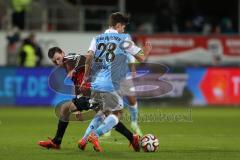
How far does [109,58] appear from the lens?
12492mm

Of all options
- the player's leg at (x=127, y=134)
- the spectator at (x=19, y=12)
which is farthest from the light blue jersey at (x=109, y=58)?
the spectator at (x=19, y=12)

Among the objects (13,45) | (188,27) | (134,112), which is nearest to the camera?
(134,112)

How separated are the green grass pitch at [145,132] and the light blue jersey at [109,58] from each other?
1127 millimetres

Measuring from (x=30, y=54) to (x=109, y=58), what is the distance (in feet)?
52.7

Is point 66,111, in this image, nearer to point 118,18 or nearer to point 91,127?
point 91,127

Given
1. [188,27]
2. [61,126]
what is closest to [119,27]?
[61,126]

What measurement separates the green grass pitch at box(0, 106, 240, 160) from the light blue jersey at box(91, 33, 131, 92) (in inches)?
44.4

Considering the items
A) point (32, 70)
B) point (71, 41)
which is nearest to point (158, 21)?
point (71, 41)

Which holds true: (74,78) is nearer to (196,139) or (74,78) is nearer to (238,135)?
(196,139)

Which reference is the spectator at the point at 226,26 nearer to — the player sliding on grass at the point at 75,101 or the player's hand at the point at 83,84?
the player sliding on grass at the point at 75,101

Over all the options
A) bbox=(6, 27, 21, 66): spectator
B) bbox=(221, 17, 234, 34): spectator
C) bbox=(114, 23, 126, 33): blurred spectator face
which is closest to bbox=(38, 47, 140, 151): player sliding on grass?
bbox=(114, 23, 126, 33): blurred spectator face

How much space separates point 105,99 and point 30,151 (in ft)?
5.03

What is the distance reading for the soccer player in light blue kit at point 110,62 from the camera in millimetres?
12383

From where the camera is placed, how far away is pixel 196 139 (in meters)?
15.3
